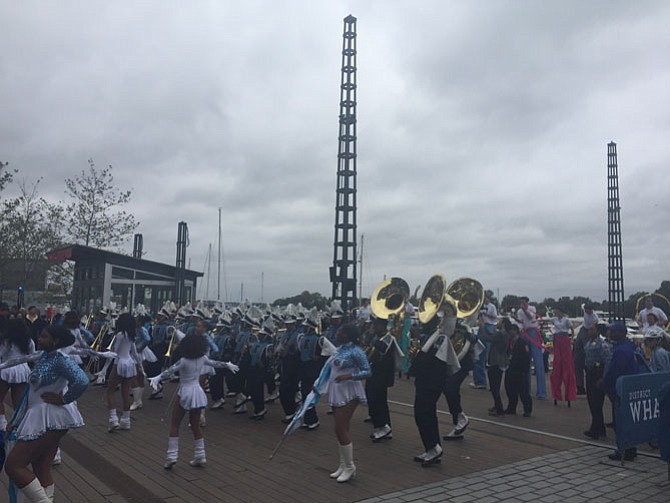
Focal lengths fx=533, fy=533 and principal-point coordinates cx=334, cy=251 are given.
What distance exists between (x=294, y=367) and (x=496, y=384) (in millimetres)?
4043

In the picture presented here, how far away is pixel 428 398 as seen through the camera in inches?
275

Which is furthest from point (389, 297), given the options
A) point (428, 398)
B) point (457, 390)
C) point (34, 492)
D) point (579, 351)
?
point (34, 492)

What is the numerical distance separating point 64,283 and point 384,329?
2279 cm

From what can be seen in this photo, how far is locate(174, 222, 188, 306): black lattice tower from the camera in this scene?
1070 inches

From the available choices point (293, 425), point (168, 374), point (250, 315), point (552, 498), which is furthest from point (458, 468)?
point (250, 315)

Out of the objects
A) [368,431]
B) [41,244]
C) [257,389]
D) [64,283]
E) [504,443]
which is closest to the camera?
[504,443]

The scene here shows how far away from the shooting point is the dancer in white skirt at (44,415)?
4496 mm

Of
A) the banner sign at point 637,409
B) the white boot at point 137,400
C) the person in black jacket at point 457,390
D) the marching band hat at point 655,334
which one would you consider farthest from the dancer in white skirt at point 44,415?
the marching band hat at point 655,334

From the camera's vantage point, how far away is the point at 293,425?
Result: 644 centimetres

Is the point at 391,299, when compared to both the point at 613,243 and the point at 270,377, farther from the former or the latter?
the point at 613,243

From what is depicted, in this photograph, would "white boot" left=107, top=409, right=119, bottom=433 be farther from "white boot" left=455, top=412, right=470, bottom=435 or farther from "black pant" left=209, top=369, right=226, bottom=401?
"white boot" left=455, top=412, right=470, bottom=435

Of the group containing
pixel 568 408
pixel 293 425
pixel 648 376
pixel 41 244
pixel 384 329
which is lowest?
pixel 568 408

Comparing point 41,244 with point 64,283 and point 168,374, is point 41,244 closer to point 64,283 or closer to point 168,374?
point 64,283

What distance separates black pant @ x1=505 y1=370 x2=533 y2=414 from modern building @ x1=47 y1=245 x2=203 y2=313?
54.5ft
